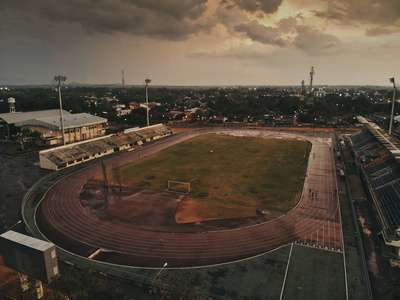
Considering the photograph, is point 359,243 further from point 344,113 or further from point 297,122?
point 344,113

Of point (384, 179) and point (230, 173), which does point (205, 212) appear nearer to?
point (230, 173)

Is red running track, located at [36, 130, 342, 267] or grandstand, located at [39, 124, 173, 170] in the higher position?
grandstand, located at [39, 124, 173, 170]

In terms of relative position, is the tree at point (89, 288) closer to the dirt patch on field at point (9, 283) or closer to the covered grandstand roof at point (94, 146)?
the dirt patch on field at point (9, 283)

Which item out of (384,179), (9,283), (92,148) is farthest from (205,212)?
(92,148)

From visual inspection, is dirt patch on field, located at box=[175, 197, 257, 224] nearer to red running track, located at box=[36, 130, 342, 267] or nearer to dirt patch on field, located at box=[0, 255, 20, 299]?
red running track, located at box=[36, 130, 342, 267]

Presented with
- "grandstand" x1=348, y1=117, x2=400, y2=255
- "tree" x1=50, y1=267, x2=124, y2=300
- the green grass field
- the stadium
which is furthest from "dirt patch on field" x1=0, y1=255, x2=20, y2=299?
"grandstand" x1=348, y1=117, x2=400, y2=255

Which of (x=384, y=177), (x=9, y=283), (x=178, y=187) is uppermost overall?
(x=384, y=177)
